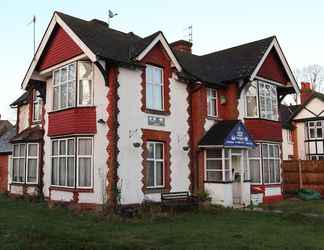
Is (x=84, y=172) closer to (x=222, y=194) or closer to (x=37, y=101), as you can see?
(x=222, y=194)

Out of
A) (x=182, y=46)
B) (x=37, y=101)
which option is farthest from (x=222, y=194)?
(x=182, y=46)

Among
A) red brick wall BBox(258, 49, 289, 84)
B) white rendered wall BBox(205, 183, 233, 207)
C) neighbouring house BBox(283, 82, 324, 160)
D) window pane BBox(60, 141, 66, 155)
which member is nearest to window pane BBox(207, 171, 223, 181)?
white rendered wall BBox(205, 183, 233, 207)

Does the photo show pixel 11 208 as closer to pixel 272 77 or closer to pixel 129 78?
pixel 129 78

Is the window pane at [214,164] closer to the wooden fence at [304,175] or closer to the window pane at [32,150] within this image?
the wooden fence at [304,175]

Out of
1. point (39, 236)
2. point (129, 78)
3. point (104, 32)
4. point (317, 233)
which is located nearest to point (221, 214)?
point (317, 233)

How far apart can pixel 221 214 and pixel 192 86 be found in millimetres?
6716

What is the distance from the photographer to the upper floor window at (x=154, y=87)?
17.5 meters

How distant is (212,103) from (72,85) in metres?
7.23

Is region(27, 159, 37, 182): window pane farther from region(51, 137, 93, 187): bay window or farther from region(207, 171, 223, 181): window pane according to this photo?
region(207, 171, 223, 181): window pane

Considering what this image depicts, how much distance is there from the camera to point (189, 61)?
74.6 ft

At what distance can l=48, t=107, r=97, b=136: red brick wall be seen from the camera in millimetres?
16266

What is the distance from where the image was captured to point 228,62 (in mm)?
22703

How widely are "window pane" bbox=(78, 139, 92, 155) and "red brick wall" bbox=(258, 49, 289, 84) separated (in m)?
10.2

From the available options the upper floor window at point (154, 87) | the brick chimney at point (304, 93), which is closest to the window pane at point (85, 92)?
the upper floor window at point (154, 87)
